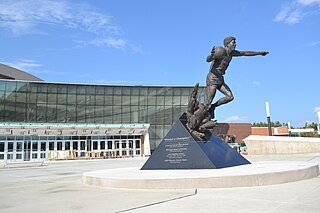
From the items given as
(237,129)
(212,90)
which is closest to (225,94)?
(212,90)

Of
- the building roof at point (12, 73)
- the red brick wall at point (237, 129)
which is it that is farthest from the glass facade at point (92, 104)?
the red brick wall at point (237, 129)

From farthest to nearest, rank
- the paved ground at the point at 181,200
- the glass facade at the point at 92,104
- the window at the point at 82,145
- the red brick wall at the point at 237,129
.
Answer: the red brick wall at the point at 237,129 → the window at the point at 82,145 → the glass facade at the point at 92,104 → the paved ground at the point at 181,200

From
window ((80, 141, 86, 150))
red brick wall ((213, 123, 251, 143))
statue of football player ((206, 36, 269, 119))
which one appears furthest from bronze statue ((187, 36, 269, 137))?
red brick wall ((213, 123, 251, 143))

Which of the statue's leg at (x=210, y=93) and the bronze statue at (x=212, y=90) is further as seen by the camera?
the statue's leg at (x=210, y=93)

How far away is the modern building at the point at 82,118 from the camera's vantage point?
3266 cm

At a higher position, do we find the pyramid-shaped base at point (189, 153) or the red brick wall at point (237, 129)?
the red brick wall at point (237, 129)

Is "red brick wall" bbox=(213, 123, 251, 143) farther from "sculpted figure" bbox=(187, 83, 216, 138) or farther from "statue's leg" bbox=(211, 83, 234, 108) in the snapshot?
"sculpted figure" bbox=(187, 83, 216, 138)

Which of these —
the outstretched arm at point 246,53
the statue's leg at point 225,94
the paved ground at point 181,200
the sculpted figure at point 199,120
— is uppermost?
the outstretched arm at point 246,53

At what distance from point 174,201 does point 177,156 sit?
422 centimetres

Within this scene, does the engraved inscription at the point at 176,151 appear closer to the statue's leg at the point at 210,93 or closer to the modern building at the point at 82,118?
the statue's leg at the point at 210,93

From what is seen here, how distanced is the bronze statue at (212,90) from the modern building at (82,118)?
24.1 metres

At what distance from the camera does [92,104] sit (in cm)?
3862

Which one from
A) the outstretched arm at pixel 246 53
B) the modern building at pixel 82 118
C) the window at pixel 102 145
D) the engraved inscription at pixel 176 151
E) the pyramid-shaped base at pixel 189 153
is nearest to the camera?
the pyramid-shaped base at pixel 189 153

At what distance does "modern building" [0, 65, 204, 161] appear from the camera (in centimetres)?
3266
